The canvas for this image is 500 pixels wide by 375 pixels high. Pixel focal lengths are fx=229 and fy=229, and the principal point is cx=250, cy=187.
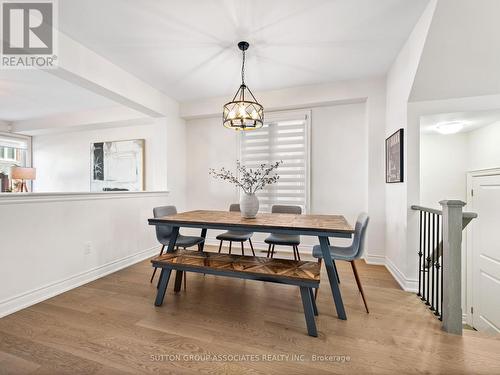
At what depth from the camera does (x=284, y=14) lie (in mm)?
2154

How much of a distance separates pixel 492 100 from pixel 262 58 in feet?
8.34

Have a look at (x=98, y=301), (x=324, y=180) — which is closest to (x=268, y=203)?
(x=324, y=180)

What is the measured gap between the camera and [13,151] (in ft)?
16.9

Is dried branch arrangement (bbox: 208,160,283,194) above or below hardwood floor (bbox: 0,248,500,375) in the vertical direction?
above

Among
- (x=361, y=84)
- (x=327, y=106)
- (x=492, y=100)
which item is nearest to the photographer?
(x=492, y=100)

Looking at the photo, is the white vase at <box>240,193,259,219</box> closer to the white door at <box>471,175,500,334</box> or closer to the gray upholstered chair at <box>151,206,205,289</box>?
the gray upholstered chair at <box>151,206,205,289</box>

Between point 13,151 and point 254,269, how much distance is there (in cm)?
644

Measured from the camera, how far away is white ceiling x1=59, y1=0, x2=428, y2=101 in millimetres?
2068

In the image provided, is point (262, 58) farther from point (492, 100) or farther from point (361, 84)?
point (492, 100)

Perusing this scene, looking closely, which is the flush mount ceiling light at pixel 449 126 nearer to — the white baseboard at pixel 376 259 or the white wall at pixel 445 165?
the white wall at pixel 445 165

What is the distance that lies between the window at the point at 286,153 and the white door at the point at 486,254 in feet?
7.46

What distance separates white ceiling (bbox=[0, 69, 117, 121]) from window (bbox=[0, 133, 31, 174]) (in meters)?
0.46

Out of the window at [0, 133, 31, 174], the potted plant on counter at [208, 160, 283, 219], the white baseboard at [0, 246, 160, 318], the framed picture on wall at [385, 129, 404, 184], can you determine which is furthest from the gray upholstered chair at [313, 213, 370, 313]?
the window at [0, 133, 31, 174]

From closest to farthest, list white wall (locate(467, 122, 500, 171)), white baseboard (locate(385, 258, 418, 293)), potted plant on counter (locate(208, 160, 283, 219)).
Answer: white baseboard (locate(385, 258, 418, 293))
white wall (locate(467, 122, 500, 171))
potted plant on counter (locate(208, 160, 283, 219))
